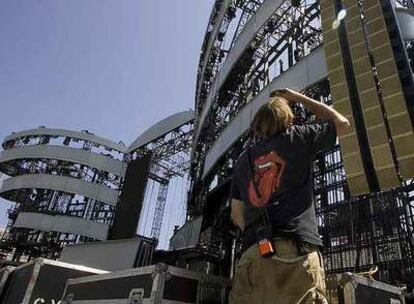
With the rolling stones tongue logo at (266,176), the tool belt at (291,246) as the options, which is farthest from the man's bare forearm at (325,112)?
the tool belt at (291,246)

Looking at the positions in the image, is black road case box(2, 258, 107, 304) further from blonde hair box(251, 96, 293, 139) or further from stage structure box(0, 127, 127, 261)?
stage structure box(0, 127, 127, 261)

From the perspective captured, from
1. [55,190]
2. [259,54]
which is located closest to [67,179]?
[55,190]

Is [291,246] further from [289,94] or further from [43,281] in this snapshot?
[43,281]

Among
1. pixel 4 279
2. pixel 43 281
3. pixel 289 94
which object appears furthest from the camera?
pixel 4 279

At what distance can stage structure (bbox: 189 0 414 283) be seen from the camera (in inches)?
346

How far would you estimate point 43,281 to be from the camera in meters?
4.63

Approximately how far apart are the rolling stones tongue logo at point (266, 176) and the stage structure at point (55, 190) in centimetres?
3330

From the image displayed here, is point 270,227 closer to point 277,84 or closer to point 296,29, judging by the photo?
point 277,84

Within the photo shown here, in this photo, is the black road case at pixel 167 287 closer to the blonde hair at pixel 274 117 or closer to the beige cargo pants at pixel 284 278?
the beige cargo pants at pixel 284 278

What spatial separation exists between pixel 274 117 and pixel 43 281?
352 centimetres

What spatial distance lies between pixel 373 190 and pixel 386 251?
15.7 feet

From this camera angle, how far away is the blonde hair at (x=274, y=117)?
8.66 feet

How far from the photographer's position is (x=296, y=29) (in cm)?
1716

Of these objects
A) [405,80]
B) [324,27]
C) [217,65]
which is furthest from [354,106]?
[217,65]
